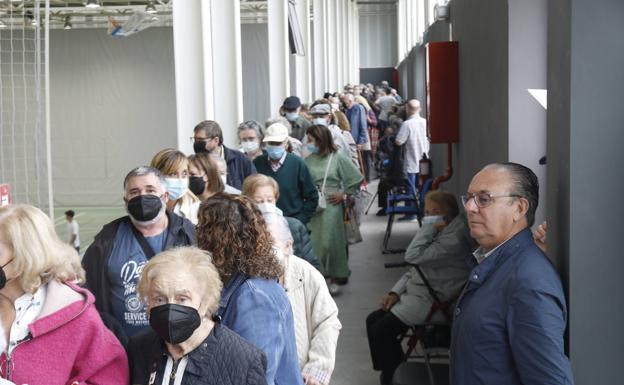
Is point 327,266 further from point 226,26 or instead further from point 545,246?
point 545,246

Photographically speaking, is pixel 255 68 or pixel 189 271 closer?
pixel 189 271

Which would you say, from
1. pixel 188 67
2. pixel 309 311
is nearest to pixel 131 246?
pixel 309 311

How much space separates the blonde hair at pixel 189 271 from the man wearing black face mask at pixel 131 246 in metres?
1.01

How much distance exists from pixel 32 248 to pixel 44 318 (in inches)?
9.8

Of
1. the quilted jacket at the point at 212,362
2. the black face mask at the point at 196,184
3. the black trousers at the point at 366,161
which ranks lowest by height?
the black trousers at the point at 366,161

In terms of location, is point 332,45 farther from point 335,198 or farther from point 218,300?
point 218,300

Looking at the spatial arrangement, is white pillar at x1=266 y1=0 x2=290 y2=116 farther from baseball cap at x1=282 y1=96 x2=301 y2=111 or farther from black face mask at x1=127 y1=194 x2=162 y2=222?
black face mask at x1=127 y1=194 x2=162 y2=222

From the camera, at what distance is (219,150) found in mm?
6480

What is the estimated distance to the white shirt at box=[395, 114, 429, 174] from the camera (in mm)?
12947

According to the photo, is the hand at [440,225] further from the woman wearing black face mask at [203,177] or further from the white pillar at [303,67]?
the white pillar at [303,67]

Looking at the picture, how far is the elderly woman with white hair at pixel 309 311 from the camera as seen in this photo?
374cm

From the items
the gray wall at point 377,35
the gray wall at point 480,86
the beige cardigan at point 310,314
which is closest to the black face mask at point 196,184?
the beige cardigan at point 310,314

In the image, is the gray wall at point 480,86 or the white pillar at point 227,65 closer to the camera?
the gray wall at point 480,86

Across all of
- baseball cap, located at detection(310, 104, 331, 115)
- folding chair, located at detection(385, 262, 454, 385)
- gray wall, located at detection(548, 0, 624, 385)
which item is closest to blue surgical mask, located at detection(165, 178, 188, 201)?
folding chair, located at detection(385, 262, 454, 385)
